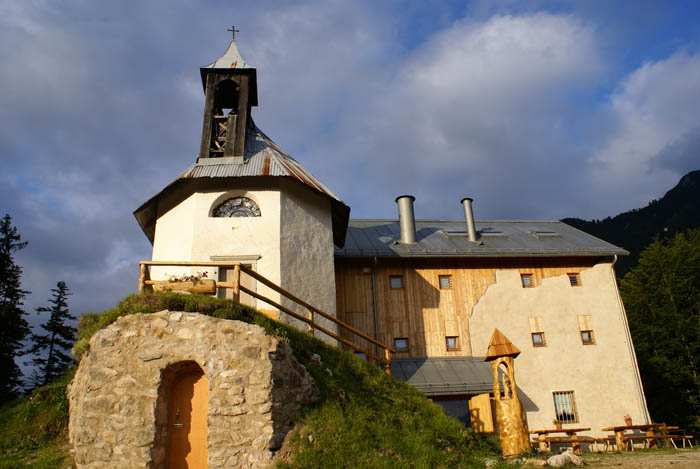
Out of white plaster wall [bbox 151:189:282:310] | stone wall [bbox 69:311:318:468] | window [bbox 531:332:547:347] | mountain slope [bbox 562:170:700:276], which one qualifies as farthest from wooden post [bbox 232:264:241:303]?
mountain slope [bbox 562:170:700:276]

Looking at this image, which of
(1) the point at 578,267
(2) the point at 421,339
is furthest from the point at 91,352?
(1) the point at 578,267

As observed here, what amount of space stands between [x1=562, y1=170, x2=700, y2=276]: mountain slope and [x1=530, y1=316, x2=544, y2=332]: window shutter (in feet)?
144

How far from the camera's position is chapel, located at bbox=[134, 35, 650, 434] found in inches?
683

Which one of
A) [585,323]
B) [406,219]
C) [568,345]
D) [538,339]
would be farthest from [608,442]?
[406,219]

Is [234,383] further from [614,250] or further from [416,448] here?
[614,250]

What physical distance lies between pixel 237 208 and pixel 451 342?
10.1 m


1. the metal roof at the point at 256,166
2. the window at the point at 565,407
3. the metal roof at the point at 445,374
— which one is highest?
the metal roof at the point at 256,166

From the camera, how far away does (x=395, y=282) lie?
22.2 metres

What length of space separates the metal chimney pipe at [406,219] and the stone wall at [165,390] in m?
13.4

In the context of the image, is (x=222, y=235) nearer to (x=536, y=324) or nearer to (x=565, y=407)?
(x=536, y=324)

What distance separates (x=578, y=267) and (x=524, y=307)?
341 centimetres

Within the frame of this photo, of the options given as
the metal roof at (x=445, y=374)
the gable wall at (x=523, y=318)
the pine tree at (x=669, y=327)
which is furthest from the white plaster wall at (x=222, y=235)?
the pine tree at (x=669, y=327)

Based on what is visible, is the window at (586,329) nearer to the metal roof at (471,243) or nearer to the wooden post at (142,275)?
the metal roof at (471,243)

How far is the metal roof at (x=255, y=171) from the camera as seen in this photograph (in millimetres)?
17766
